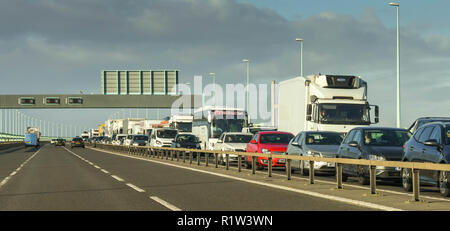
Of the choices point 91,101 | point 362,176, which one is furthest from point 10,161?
point 91,101

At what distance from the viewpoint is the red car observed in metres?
24.2

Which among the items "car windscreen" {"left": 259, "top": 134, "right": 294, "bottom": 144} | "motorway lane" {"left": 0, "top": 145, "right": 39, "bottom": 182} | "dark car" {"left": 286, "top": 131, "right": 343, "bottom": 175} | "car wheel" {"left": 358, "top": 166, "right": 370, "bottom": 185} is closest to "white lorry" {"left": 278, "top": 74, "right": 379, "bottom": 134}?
"car windscreen" {"left": 259, "top": 134, "right": 294, "bottom": 144}

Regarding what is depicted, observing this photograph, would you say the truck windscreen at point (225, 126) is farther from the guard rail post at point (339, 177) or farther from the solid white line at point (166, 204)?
the solid white line at point (166, 204)

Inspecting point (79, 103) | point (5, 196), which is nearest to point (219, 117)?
point (5, 196)

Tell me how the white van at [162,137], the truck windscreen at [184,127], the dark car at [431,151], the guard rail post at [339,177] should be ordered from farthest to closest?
the truck windscreen at [184,127], the white van at [162,137], the guard rail post at [339,177], the dark car at [431,151]

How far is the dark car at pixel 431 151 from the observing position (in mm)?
12641

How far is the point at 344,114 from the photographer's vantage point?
83.5ft

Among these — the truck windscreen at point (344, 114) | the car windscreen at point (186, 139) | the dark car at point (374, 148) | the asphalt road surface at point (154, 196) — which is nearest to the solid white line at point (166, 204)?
the asphalt road surface at point (154, 196)

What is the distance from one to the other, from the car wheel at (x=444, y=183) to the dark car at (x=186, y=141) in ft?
80.3

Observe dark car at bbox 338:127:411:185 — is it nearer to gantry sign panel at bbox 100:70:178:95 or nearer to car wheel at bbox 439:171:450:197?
car wheel at bbox 439:171:450:197

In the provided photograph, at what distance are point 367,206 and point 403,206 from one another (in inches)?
23.3
